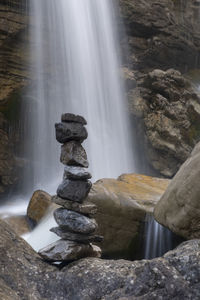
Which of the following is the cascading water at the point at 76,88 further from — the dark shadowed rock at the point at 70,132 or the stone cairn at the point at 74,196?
the dark shadowed rock at the point at 70,132

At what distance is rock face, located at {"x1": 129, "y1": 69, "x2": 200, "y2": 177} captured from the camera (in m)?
16.6

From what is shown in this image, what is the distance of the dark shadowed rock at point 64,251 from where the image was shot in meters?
4.78

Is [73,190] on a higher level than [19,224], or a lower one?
higher

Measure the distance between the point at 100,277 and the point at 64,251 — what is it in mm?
825

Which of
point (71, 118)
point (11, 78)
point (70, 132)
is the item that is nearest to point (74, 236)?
point (70, 132)

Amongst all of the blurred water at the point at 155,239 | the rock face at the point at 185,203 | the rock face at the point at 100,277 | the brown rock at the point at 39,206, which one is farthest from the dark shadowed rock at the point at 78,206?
the brown rock at the point at 39,206

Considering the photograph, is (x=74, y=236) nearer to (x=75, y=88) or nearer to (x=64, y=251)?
(x=64, y=251)

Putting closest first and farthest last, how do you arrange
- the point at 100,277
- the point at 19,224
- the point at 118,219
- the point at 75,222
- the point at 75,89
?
the point at 100,277 < the point at 75,222 < the point at 118,219 < the point at 19,224 < the point at 75,89

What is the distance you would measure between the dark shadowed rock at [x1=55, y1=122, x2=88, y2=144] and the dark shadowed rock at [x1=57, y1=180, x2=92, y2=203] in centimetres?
70

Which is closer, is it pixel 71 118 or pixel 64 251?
pixel 64 251

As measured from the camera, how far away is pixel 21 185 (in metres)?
16.0

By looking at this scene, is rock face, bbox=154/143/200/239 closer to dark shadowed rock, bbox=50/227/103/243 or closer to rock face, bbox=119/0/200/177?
dark shadowed rock, bbox=50/227/103/243

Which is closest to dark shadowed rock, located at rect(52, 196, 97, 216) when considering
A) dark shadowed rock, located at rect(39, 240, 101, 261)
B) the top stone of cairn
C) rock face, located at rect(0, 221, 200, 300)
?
dark shadowed rock, located at rect(39, 240, 101, 261)

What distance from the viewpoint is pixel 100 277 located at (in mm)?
4207
